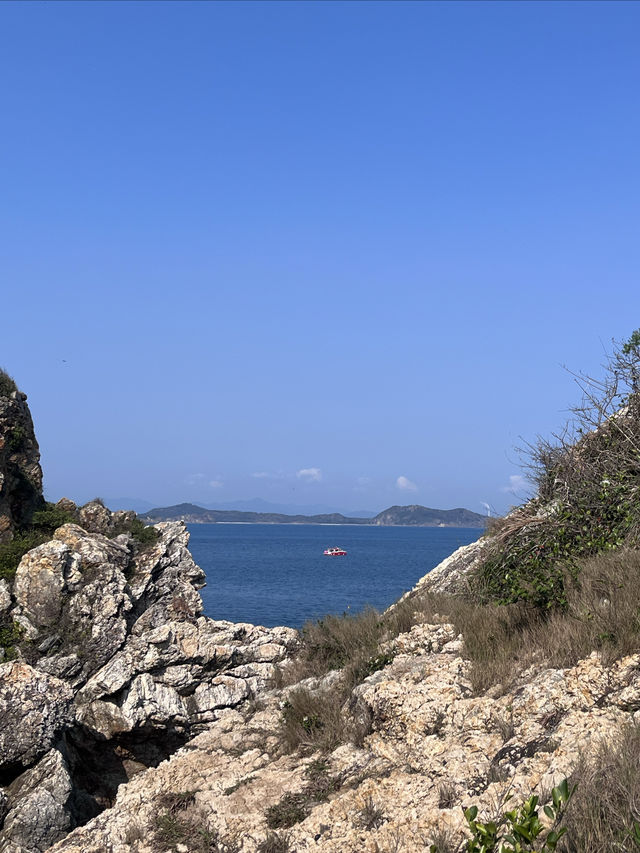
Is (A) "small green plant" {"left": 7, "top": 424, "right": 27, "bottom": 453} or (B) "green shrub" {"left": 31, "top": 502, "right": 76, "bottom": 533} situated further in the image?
(A) "small green plant" {"left": 7, "top": 424, "right": 27, "bottom": 453}

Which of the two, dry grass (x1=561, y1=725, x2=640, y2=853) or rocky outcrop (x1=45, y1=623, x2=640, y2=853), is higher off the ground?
dry grass (x1=561, y1=725, x2=640, y2=853)

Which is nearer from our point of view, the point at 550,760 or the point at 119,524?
the point at 550,760

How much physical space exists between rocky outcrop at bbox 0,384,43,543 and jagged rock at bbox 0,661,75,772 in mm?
6727

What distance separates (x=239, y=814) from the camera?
7266 millimetres

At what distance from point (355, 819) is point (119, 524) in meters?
16.5

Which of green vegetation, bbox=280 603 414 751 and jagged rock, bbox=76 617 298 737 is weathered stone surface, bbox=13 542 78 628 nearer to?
jagged rock, bbox=76 617 298 737

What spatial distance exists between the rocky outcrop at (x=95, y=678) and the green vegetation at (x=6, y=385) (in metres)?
4.82

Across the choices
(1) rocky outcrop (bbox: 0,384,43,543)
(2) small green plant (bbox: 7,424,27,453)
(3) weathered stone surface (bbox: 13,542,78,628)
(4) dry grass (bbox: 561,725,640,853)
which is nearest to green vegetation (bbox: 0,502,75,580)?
(1) rocky outcrop (bbox: 0,384,43,543)

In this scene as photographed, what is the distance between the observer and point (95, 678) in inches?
574

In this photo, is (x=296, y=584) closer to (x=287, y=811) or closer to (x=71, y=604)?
(x=71, y=604)

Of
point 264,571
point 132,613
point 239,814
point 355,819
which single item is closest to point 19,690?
point 132,613

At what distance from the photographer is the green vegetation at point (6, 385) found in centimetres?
2023

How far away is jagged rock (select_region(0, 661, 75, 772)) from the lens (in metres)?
12.2

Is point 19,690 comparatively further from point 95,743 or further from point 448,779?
point 448,779
